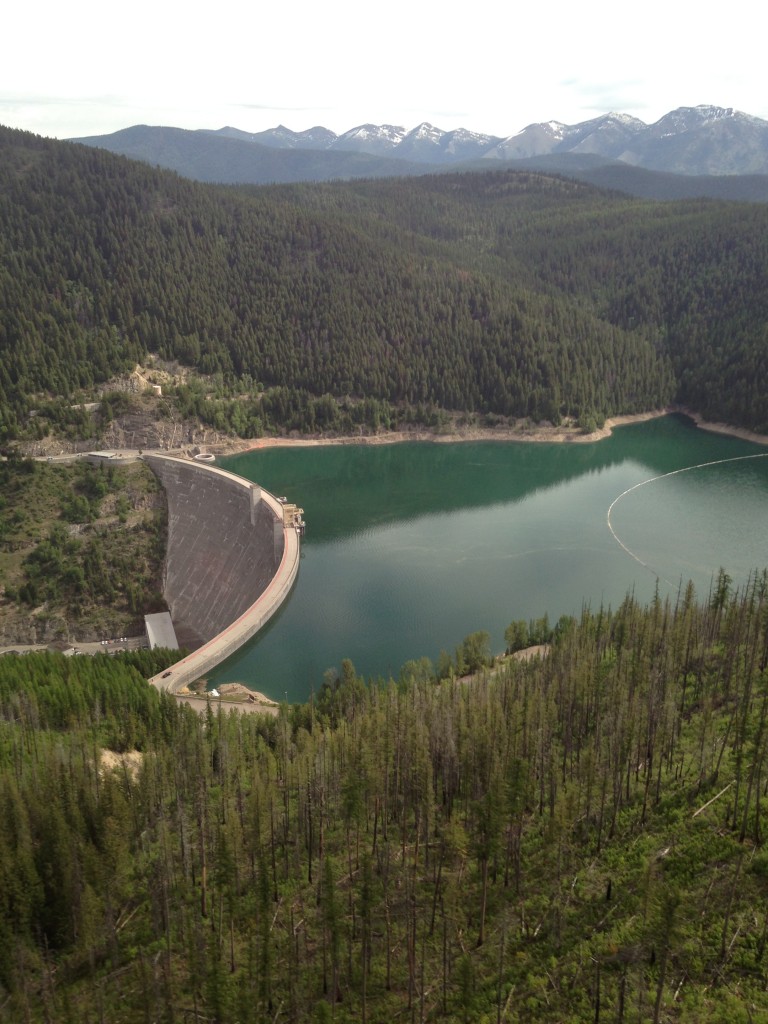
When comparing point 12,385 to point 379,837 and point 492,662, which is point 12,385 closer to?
point 492,662

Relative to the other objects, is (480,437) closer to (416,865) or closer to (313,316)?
(313,316)

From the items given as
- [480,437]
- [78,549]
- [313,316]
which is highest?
[313,316]

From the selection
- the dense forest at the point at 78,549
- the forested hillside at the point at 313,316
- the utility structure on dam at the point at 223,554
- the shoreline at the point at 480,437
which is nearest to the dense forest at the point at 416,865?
the utility structure on dam at the point at 223,554

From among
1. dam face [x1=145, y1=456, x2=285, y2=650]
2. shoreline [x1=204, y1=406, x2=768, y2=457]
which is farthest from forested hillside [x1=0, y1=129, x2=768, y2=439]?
dam face [x1=145, y1=456, x2=285, y2=650]

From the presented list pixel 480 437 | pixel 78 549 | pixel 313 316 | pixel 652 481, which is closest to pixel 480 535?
pixel 652 481

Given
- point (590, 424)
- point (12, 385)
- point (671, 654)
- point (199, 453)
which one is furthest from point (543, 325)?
point (671, 654)
